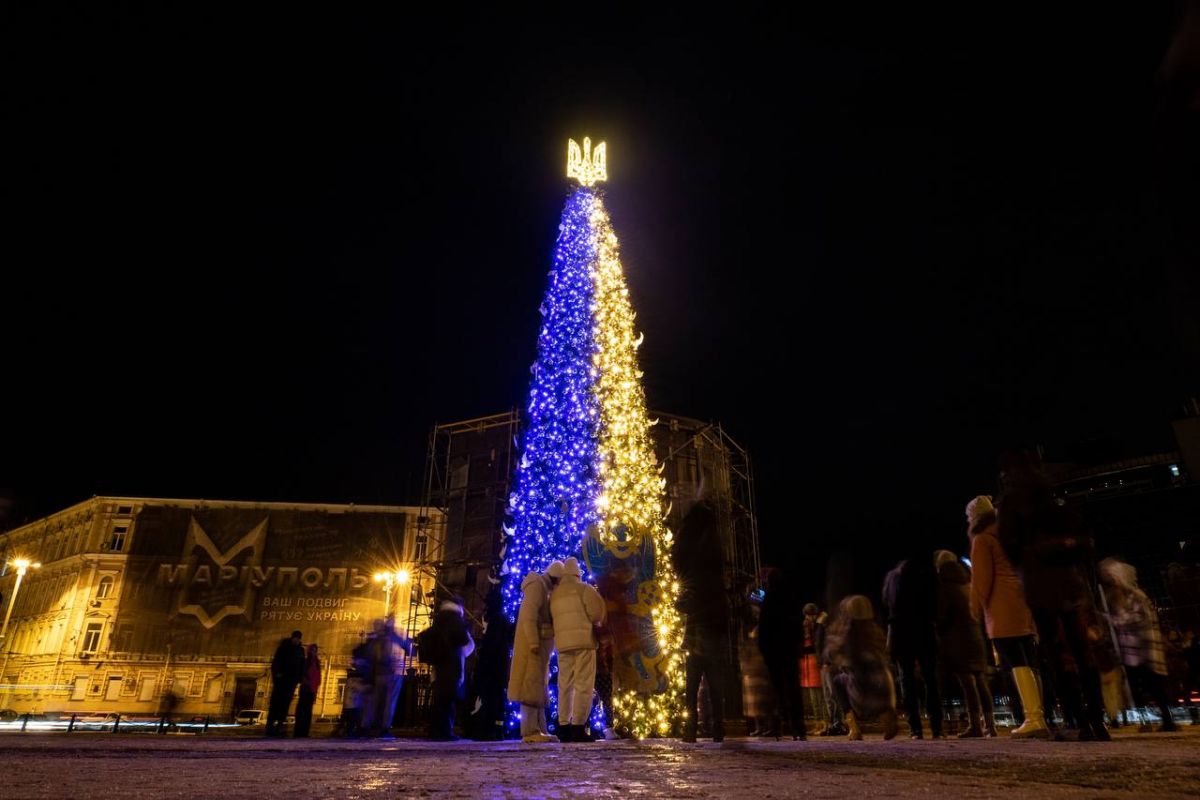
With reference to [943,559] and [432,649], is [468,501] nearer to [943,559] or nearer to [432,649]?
[432,649]

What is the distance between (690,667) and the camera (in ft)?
18.6

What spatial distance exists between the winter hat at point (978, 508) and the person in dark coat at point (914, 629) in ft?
4.85

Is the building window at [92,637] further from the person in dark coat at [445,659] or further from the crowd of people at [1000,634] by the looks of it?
the crowd of people at [1000,634]

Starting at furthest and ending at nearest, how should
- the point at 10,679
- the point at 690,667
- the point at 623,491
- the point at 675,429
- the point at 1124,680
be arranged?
1. the point at 10,679
2. the point at 675,429
3. the point at 623,491
4. the point at 1124,680
5. the point at 690,667

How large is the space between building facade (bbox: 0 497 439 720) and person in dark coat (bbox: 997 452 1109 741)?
29.7 m

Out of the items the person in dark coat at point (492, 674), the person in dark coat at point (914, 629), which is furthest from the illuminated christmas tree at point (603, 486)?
the person in dark coat at point (914, 629)

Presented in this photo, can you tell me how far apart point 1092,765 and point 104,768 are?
12.7 ft

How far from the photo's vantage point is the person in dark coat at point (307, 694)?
9617 mm

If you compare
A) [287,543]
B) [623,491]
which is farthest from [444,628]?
[287,543]

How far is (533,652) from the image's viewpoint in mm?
6523

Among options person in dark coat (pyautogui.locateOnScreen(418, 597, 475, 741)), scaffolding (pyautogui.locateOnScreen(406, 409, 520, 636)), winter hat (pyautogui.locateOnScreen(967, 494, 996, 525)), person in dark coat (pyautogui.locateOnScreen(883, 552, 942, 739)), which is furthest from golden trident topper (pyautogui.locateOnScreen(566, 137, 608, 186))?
scaffolding (pyautogui.locateOnScreen(406, 409, 520, 636))

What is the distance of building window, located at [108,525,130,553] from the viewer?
36375mm

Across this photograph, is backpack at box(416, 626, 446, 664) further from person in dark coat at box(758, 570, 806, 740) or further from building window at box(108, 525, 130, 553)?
building window at box(108, 525, 130, 553)

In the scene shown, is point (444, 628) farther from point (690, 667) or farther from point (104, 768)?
point (104, 768)
